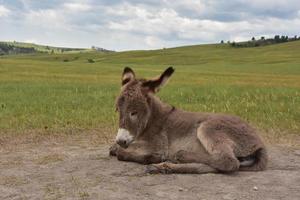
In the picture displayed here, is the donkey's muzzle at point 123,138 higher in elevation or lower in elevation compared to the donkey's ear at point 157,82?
lower

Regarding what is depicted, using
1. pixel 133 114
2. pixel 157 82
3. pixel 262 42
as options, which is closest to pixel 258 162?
pixel 157 82

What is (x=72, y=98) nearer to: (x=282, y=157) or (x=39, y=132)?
(x=39, y=132)

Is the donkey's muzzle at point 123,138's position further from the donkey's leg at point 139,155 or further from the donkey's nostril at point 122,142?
the donkey's leg at point 139,155

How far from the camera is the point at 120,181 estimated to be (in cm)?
734

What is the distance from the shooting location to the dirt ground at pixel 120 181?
666cm

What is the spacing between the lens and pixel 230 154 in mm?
7641

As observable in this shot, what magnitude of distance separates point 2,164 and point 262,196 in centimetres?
479

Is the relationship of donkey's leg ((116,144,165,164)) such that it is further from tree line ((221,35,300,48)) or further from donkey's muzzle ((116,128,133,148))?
tree line ((221,35,300,48))

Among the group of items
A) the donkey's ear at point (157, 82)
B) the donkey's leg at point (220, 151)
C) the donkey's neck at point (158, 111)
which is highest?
the donkey's ear at point (157, 82)

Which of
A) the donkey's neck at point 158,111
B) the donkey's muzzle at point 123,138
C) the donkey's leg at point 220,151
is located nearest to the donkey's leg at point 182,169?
the donkey's leg at point 220,151

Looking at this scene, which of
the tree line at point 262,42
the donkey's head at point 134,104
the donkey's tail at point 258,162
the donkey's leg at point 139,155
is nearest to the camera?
the donkey's head at point 134,104

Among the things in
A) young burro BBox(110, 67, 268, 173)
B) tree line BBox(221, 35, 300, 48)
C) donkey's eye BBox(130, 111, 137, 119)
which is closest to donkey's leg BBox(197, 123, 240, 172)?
young burro BBox(110, 67, 268, 173)

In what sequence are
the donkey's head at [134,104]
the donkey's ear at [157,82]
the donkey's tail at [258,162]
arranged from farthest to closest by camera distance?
the donkey's tail at [258,162] → the donkey's ear at [157,82] → the donkey's head at [134,104]

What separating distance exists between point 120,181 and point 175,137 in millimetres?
1531
